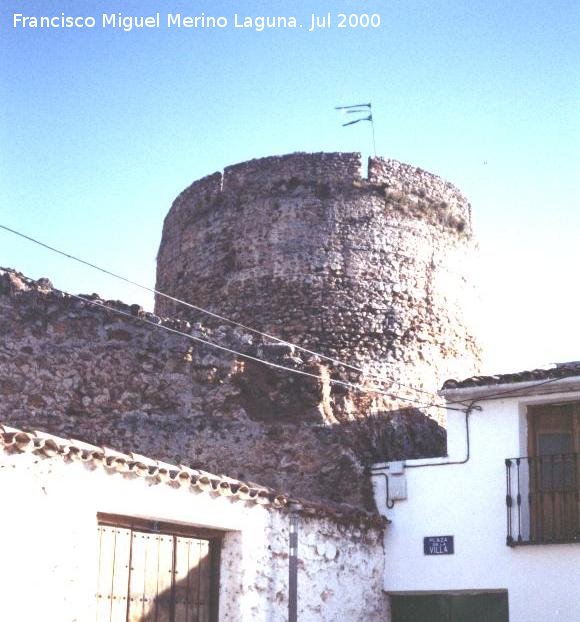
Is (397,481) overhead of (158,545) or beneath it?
overhead

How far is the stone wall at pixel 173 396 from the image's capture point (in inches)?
540

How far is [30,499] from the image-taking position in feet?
29.5

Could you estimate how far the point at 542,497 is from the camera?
1276 cm

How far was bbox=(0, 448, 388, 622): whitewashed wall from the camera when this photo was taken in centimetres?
883

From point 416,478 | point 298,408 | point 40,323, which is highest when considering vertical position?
point 40,323


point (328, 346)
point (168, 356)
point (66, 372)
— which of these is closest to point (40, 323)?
point (66, 372)

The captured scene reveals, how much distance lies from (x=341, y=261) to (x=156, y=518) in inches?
302

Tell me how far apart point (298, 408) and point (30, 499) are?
19.7 feet

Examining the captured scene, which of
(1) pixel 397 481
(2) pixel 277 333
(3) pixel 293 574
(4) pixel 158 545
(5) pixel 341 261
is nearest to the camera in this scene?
(4) pixel 158 545

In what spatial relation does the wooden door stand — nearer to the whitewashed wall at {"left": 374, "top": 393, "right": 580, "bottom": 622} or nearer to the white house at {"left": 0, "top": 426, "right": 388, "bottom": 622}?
the whitewashed wall at {"left": 374, "top": 393, "right": 580, "bottom": 622}

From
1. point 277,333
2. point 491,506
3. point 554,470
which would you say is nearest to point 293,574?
point 491,506

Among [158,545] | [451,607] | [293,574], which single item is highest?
[158,545]

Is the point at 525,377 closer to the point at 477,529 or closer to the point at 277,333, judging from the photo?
the point at 477,529

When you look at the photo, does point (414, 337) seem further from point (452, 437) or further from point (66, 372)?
point (66, 372)
